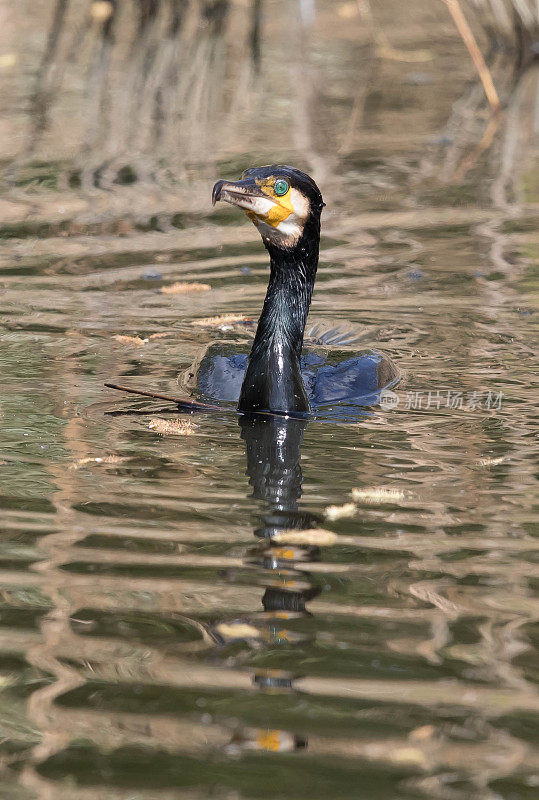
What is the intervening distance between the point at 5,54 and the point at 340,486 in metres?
13.0

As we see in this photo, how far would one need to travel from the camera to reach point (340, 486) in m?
5.50

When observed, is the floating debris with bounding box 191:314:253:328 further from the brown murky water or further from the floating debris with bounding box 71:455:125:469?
the floating debris with bounding box 71:455:125:469

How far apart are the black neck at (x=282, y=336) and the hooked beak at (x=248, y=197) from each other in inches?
14.9

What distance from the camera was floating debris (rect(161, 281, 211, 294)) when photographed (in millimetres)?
8836

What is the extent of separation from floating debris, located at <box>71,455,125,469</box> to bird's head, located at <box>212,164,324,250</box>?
4.22ft

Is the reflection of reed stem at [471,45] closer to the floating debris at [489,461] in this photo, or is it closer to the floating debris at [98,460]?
the floating debris at [489,461]

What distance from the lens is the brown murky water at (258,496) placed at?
3.59m

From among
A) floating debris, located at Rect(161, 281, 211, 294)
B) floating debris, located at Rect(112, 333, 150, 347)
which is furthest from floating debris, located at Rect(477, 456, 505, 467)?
floating debris, located at Rect(161, 281, 211, 294)

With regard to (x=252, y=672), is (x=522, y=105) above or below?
above

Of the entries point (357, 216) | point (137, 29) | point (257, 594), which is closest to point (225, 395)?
point (257, 594)

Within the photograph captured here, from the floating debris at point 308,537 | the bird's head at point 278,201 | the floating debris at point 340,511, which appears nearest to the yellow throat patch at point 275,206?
the bird's head at point 278,201

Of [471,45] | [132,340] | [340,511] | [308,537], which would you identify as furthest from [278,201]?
[471,45]

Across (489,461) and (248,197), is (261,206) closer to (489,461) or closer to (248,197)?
(248,197)

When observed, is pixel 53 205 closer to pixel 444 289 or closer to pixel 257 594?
pixel 444 289
